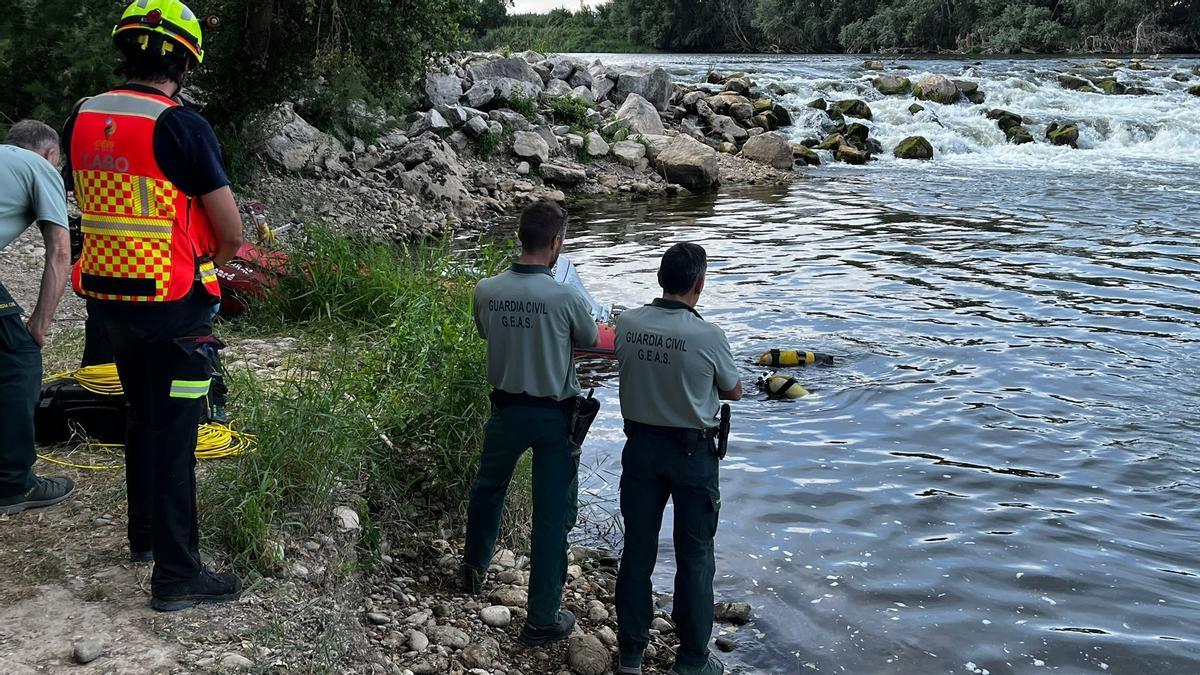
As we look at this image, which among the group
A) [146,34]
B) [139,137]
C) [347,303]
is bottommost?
[347,303]

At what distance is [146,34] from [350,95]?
1318 cm

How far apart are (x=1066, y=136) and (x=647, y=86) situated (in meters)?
10.4

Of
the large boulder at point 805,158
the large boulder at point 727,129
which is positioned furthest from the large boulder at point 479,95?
the large boulder at point 805,158

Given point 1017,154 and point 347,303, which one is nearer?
point 347,303

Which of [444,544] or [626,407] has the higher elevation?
[626,407]

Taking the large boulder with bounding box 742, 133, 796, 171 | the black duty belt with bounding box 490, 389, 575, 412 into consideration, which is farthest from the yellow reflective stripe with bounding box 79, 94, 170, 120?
the large boulder with bounding box 742, 133, 796, 171

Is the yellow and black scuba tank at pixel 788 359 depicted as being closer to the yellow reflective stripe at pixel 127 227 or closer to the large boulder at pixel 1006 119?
the yellow reflective stripe at pixel 127 227

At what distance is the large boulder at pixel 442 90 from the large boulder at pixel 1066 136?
48.8 ft

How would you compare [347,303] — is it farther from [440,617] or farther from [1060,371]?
[1060,371]

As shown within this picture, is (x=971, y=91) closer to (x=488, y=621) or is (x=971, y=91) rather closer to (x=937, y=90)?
(x=937, y=90)

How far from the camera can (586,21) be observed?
7850 cm

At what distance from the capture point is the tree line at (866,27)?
150 ft

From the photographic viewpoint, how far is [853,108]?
29328mm

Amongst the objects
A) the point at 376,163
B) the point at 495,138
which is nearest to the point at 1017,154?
the point at 495,138
